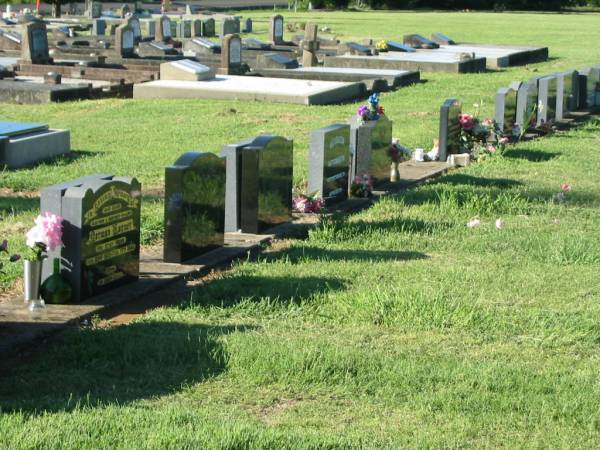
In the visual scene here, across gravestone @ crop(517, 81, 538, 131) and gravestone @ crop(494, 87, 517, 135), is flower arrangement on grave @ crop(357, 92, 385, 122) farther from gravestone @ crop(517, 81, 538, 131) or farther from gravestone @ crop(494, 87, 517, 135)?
gravestone @ crop(517, 81, 538, 131)

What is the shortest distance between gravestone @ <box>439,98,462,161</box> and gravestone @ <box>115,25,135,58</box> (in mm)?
15796

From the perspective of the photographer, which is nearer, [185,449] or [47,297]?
[185,449]

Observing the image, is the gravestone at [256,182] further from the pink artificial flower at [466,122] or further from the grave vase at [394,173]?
the pink artificial flower at [466,122]

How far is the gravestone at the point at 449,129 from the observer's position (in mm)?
14812

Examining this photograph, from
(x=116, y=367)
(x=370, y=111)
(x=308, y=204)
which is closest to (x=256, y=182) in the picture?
(x=308, y=204)

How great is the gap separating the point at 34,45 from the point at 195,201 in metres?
18.9

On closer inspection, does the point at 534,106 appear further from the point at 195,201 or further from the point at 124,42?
the point at 124,42

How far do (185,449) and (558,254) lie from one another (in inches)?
198

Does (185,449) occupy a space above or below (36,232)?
below

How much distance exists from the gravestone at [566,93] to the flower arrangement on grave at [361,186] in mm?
8395

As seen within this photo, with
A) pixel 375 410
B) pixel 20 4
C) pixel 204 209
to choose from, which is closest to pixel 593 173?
pixel 204 209

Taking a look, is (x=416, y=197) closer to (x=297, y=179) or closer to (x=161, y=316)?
(x=297, y=179)

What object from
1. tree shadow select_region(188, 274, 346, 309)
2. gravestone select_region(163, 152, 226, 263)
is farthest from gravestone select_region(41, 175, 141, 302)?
tree shadow select_region(188, 274, 346, 309)

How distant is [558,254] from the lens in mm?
9484
